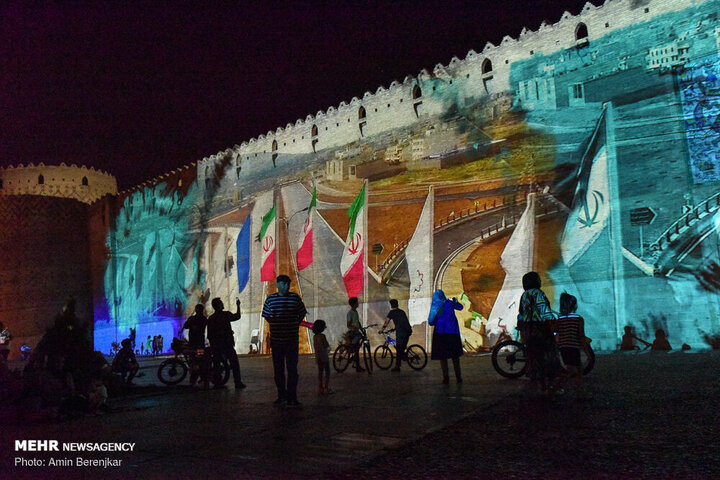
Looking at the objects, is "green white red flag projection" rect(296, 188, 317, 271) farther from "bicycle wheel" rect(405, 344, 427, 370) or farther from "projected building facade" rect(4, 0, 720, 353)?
"bicycle wheel" rect(405, 344, 427, 370)

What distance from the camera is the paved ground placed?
341 centimetres

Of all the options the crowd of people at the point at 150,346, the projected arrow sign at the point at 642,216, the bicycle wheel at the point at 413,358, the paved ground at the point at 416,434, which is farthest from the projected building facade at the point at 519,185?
the paved ground at the point at 416,434

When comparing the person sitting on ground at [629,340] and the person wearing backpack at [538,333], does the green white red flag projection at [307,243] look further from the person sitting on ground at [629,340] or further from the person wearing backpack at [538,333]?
the person wearing backpack at [538,333]

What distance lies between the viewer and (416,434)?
4387 mm

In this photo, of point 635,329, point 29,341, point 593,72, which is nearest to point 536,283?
point 635,329

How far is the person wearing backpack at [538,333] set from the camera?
6156 millimetres

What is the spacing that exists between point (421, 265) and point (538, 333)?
11.5 meters

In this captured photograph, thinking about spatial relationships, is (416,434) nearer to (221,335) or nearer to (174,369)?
(221,335)

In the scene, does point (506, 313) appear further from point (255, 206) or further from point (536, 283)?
point (255, 206)

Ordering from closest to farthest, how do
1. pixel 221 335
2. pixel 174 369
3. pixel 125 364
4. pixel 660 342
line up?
pixel 221 335 → pixel 125 364 → pixel 174 369 → pixel 660 342

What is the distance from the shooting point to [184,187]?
90.0ft

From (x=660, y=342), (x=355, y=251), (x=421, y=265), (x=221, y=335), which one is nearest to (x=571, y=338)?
(x=221, y=335)

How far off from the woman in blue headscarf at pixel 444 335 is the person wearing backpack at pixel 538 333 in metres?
1.68

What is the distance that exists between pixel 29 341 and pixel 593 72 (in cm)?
2883
